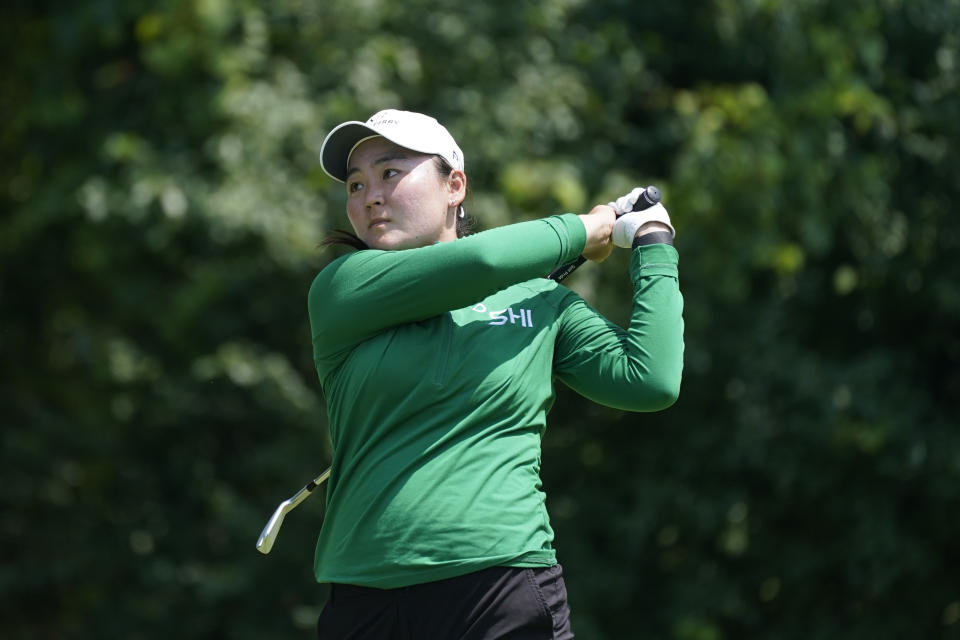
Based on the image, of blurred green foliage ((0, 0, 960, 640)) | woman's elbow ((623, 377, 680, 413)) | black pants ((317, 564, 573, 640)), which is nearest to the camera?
black pants ((317, 564, 573, 640))

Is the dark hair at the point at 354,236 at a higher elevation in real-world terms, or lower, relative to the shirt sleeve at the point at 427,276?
higher

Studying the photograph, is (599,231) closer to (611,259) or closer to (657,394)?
(657,394)

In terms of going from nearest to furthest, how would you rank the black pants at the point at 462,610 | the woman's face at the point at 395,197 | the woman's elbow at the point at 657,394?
1. the black pants at the point at 462,610
2. the woman's elbow at the point at 657,394
3. the woman's face at the point at 395,197

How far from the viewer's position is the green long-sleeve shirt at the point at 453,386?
226 centimetres

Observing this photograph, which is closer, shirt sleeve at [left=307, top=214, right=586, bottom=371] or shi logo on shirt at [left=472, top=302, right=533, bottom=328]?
shirt sleeve at [left=307, top=214, right=586, bottom=371]

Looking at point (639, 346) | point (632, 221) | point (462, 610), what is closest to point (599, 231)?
point (632, 221)

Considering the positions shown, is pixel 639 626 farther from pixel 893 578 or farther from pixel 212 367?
pixel 212 367

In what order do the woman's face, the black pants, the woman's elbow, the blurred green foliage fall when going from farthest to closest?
the blurred green foliage → the woman's face → the woman's elbow → the black pants

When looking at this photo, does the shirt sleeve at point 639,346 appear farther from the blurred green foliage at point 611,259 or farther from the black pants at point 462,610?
the blurred green foliage at point 611,259

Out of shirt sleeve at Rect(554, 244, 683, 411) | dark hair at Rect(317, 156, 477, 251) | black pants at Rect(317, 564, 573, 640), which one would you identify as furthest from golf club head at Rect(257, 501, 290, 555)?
shirt sleeve at Rect(554, 244, 683, 411)

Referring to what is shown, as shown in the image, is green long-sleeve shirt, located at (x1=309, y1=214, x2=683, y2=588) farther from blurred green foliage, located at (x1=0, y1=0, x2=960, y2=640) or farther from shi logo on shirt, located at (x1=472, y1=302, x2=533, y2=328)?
blurred green foliage, located at (x1=0, y1=0, x2=960, y2=640)

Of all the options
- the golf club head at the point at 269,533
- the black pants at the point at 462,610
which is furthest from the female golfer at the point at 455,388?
the golf club head at the point at 269,533

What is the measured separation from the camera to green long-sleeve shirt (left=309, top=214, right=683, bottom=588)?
7.41 feet

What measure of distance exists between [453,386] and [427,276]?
200 millimetres
